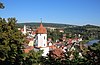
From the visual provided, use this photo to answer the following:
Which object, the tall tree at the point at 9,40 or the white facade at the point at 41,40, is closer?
the tall tree at the point at 9,40

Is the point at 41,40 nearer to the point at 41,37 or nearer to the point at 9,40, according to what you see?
the point at 41,37

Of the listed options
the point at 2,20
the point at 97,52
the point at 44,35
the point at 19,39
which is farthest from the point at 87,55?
the point at 44,35

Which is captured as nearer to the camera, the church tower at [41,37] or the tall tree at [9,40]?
the tall tree at [9,40]

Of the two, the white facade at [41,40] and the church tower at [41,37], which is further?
the white facade at [41,40]

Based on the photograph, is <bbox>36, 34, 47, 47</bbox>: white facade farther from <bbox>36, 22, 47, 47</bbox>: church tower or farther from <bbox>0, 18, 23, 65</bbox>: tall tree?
<bbox>0, 18, 23, 65</bbox>: tall tree

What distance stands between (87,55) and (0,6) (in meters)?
10.1

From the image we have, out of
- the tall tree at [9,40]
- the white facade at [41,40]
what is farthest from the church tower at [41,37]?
the tall tree at [9,40]

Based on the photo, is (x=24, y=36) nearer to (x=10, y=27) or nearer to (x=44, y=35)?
(x=10, y=27)

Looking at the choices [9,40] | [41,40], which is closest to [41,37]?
[41,40]

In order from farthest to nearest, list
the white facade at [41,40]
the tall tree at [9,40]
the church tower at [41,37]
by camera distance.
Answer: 1. the white facade at [41,40]
2. the church tower at [41,37]
3. the tall tree at [9,40]

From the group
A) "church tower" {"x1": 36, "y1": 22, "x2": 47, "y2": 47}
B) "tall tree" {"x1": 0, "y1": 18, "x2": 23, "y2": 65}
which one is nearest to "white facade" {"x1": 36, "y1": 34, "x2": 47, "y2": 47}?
"church tower" {"x1": 36, "y1": 22, "x2": 47, "y2": 47}

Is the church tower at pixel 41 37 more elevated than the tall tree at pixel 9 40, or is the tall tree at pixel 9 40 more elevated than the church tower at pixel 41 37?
the tall tree at pixel 9 40

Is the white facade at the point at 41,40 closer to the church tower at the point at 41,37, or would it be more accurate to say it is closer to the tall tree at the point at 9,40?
the church tower at the point at 41,37

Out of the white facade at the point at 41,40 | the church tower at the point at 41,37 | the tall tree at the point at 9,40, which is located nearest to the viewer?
the tall tree at the point at 9,40
